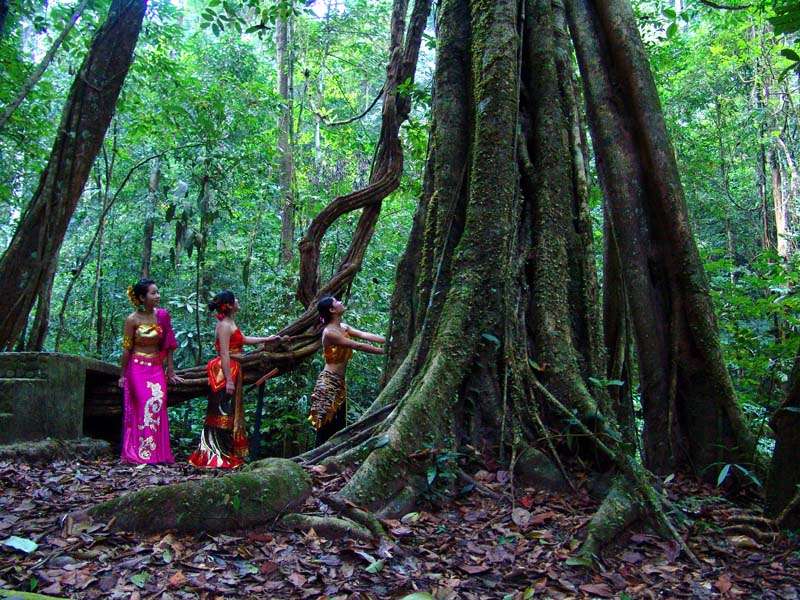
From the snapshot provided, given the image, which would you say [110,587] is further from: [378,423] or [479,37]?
[479,37]

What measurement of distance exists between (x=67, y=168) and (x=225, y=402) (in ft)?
9.60

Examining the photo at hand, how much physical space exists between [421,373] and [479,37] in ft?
8.31

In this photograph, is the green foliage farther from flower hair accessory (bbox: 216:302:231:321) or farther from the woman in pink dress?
the woman in pink dress

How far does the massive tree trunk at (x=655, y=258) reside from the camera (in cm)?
423

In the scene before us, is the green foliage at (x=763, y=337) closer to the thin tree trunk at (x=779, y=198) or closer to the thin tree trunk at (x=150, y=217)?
the thin tree trunk at (x=779, y=198)

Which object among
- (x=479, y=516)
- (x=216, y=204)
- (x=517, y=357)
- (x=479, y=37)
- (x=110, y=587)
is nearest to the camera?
(x=110, y=587)

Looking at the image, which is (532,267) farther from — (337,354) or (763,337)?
(763,337)

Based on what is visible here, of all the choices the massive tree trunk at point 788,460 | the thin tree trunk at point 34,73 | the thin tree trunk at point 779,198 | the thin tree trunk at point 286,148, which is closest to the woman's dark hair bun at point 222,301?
the thin tree trunk at point 34,73

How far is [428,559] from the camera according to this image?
2742 millimetres

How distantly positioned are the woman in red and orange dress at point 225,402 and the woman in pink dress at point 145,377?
476 mm

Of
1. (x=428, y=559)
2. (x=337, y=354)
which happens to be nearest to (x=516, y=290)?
(x=428, y=559)

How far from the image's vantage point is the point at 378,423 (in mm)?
3838

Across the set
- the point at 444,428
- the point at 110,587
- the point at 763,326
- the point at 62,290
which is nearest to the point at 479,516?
the point at 444,428

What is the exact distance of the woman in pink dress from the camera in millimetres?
6406
